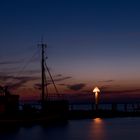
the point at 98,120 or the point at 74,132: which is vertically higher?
the point at 98,120

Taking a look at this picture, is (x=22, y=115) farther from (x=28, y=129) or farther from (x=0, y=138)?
(x=0, y=138)

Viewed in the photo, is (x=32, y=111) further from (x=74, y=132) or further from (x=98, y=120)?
(x=74, y=132)

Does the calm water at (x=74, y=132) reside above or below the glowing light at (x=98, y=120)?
below

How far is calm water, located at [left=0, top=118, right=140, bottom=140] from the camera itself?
52.9 meters

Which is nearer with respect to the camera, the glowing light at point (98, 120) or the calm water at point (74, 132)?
the calm water at point (74, 132)

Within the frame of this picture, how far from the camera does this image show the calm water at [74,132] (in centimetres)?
5288

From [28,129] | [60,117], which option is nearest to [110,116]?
[60,117]

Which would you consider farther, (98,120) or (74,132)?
(98,120)

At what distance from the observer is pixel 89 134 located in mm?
56125

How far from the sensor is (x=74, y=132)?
193ft

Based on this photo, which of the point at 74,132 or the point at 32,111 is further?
the point at 32,111

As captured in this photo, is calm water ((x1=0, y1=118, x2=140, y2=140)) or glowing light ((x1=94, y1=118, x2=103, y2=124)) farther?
glowing light ((x1=94, y1=118, x2=103, y2=124))

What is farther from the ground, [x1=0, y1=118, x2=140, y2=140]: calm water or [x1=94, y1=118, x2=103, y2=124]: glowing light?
[x1=94, y1=118, x2=103, y2=124]: glowing light

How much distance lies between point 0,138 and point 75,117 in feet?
101
